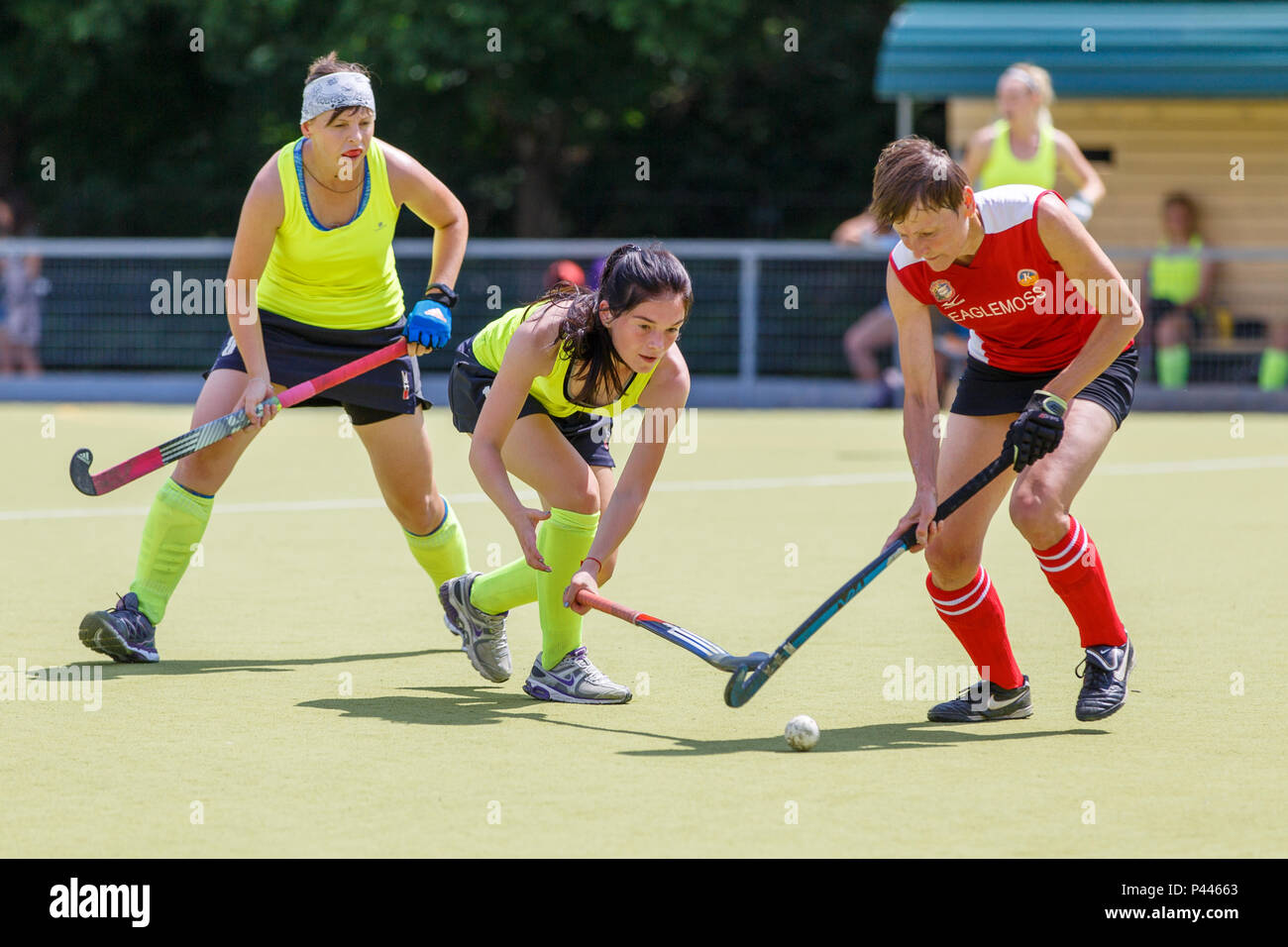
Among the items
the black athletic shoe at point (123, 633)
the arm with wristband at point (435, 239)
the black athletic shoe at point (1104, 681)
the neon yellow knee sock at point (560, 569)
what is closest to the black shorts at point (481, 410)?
the arm with wristband at point (435, 239)

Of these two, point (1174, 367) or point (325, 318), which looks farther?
point (1174, 367)

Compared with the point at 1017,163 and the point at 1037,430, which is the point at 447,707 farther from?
the point at 1017,163

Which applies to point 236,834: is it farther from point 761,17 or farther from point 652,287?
point 761,17

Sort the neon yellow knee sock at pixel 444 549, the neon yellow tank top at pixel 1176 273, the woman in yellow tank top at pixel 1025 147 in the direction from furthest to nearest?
the neon yellow tank top at pixel 1176 273, the woman in yellow tank top at pixel 1025 147, the neon yellow knee sock at pixel 444 549

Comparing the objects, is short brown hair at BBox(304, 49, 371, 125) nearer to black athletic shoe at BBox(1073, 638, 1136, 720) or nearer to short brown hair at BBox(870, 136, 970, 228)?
short brown hair at BBox(870, 136, 970, 228)

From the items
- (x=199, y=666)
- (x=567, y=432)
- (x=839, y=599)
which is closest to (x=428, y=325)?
(x=567, y=432)

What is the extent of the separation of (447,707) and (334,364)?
3.68 ft

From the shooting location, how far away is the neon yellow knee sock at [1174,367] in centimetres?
1333

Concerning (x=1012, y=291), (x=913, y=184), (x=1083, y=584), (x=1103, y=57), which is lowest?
(x=1083, y=584)

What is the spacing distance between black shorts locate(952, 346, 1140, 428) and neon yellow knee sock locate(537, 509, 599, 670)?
37.6 inches

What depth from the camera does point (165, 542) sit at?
5.31 meters

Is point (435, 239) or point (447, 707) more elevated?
point (435, 239)

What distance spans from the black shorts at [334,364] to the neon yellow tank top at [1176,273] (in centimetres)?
910

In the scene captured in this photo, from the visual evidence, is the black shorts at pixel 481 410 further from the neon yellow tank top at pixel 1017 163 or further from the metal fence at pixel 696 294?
the metal fence at pixel 696 294
